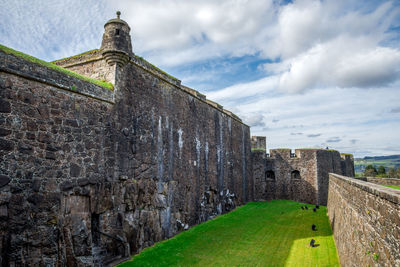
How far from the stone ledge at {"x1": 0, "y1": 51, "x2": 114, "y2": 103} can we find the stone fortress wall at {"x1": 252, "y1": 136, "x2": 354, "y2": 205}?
74.0 ft

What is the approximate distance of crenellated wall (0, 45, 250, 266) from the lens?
675 centimetres

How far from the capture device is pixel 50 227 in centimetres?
729

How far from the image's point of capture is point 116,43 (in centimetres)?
999

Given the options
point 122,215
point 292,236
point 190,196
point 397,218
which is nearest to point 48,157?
point 122,215

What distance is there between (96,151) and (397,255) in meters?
8.34

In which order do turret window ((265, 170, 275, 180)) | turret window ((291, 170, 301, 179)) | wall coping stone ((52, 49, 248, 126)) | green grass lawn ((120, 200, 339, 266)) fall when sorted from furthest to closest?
1. turret window ((265, 170, 275, 180))
2. turret window ((291, 170, 301, 179))
3. wall coping stone ((52, 49, 248, 126))
4. green grass lawn ((120, 200, 339, 266))

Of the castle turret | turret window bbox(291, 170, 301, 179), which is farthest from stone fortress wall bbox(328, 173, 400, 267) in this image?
turret window bbox(291, 170, 301, 179)

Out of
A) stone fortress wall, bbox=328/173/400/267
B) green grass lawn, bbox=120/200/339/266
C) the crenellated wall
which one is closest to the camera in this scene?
stone fortress wall, bbox=328/173/400/267

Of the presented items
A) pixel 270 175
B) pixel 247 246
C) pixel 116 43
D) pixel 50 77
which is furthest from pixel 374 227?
pixel 270 175

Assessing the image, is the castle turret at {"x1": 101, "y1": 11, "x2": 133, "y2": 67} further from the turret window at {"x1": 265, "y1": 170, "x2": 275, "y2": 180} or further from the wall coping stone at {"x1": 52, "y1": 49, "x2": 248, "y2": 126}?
the turret window at {"x1": 265, "y1": 170, "x2": 275, "y2": 180}

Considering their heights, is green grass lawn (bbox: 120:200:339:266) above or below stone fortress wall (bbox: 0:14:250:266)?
below

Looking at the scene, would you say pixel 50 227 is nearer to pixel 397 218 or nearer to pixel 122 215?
pixel 122 215

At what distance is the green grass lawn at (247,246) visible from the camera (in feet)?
32.2

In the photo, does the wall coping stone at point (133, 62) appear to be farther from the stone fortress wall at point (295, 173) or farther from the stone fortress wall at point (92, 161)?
the stone fortress wall at point (295, 173)
